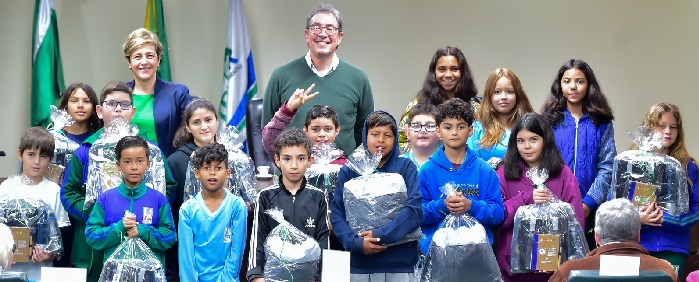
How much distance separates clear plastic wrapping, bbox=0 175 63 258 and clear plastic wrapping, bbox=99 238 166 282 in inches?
21.8

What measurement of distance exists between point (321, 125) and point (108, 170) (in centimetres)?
112

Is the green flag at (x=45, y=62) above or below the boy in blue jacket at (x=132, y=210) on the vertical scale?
above

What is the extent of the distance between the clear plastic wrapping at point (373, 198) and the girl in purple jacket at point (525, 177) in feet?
1.76

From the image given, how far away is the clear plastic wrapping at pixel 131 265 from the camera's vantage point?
4744 millimetres

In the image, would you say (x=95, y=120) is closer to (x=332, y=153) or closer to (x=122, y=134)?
(x=122, y=134)

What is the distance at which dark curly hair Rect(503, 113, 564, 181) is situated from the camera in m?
5.04

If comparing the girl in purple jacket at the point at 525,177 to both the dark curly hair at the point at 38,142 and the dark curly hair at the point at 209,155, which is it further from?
the dark curly hair at the point at 38,142

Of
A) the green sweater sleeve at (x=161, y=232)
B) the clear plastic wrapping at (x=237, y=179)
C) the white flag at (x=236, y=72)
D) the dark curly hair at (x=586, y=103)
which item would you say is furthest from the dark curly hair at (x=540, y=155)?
the white flag at (x=236, y=72)

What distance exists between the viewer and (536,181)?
4895mm

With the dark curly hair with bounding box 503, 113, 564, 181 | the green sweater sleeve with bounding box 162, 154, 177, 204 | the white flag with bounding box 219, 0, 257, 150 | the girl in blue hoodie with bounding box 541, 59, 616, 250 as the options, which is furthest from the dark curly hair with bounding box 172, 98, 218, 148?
the white flag with bounding box 219, 0, 257, 150

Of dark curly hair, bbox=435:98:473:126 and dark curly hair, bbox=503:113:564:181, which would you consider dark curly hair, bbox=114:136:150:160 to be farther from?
dark curly hair, bbox=503:113:564:181

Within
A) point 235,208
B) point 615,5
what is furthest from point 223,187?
point 615,5

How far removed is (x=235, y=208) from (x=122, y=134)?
77 centimetres

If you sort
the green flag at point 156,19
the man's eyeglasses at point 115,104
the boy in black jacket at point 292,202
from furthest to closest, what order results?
1. the green flag at point 156,19
2. the man's eyeglasses at point 115,104
3. the boy in black jacket at point 292,202
